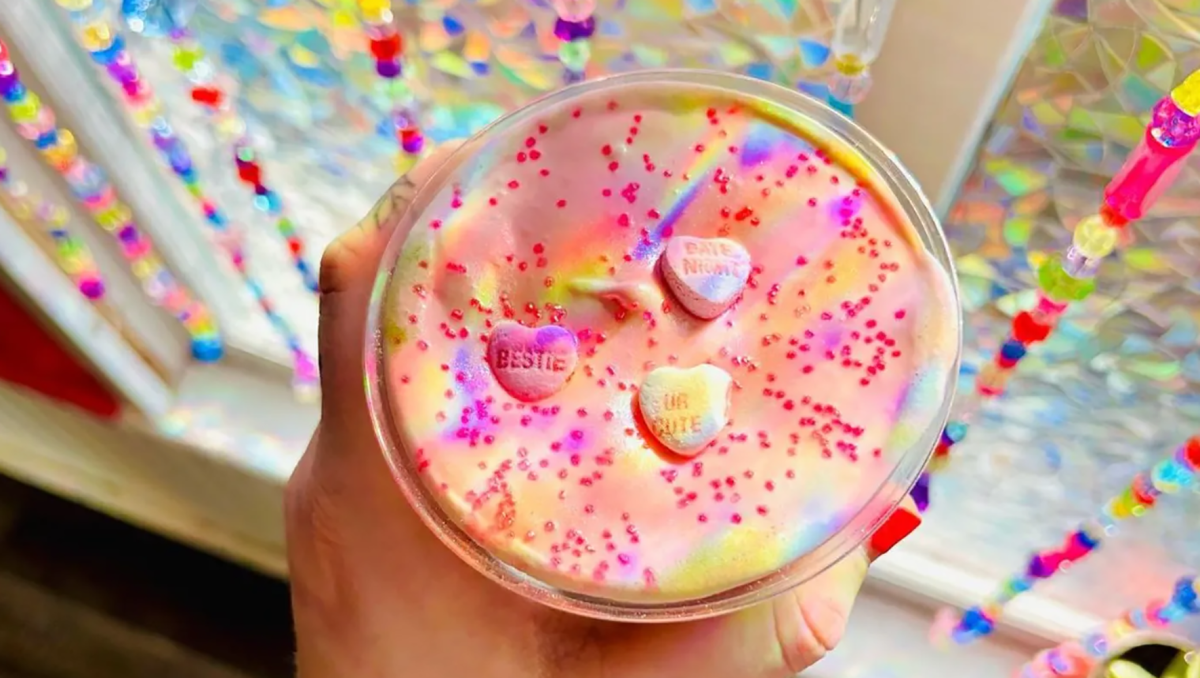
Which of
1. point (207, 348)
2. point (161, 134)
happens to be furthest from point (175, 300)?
point (161, 134)

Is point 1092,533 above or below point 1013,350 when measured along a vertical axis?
below

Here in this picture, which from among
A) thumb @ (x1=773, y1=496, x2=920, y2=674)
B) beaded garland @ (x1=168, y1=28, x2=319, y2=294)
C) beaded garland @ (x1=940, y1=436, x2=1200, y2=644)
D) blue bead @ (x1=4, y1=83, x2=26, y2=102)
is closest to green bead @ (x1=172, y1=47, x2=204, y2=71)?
beaded garland @ (x1=168, y1=28, x2=319, y2=294)

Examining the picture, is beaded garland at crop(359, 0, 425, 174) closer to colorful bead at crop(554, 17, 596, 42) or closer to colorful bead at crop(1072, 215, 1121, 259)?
colorful bead at crop(554, 17, 596, 42)

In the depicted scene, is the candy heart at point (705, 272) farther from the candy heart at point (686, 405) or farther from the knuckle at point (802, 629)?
the knuckle at point (802, 629)

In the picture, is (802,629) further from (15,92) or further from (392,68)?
(15,92)

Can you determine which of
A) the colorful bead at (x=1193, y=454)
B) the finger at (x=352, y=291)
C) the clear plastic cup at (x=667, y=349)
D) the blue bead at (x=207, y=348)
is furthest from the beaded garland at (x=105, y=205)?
the colorful bead at (x=1193, y=454)
